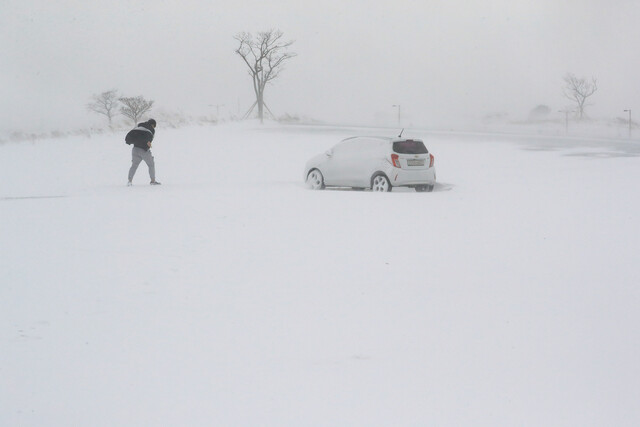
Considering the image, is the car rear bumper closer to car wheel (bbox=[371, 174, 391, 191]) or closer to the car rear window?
car wheel (bbox=[371, 174, 391, 191])

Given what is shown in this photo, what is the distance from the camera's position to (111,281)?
9.62 meters

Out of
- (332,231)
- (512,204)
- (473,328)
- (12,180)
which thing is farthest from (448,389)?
(12,180)

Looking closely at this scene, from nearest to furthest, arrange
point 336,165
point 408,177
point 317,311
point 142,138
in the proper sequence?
point 317,311
point 408,177
point 336,165
point 142,138

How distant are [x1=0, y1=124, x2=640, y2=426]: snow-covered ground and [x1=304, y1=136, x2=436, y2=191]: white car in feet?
6.81

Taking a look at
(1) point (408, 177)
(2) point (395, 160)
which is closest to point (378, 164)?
(2) point (395, 160)

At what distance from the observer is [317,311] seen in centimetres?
884

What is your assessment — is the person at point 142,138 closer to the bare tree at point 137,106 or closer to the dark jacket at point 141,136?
the dark jacket at point 141,136

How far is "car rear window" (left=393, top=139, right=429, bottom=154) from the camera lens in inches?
776

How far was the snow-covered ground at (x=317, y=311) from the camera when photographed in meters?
6.48

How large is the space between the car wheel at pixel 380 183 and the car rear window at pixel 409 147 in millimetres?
790

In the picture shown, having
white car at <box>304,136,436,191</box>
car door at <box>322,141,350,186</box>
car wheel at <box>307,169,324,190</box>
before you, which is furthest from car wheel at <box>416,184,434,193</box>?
car wheel at <box>307,169,324,190</box>

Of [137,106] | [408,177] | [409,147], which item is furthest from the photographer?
[137,106]

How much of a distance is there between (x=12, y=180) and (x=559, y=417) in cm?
2319

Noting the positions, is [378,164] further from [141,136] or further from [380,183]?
[141,136]
